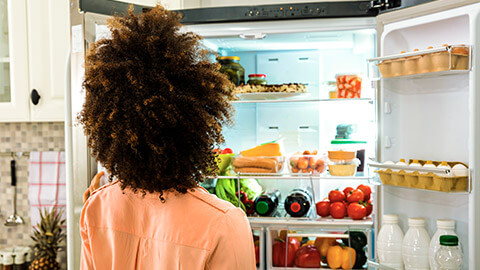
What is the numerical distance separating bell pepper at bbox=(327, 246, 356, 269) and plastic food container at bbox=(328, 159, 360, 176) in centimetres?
31

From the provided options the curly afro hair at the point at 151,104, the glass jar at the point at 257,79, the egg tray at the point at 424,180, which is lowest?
the egg tray at the point at 424,180

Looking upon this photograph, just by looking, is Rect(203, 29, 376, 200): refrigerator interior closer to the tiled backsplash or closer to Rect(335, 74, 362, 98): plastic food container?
Rect(335, 74, 362, 98): plastic food container

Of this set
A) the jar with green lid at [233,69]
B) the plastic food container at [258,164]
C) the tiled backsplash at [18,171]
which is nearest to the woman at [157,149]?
the plastic food container at [258,164]

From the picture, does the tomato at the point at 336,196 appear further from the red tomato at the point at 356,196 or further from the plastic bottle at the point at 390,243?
the plastic bottle at the point at 390,243

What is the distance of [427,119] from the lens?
Result: 1807 millimetres

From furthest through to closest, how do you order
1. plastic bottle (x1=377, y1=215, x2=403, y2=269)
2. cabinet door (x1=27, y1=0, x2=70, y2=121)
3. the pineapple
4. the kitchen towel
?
the kitchen towel < the pineapple < cabinet door (x1=27, y1=0, x2=70, y2=121) < plastic bottle (x1=377, y1=215, x2=403, y2=269)

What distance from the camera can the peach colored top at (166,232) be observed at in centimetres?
84

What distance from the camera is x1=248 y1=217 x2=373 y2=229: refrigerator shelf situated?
193 centimetres

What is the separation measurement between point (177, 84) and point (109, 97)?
0.12 m

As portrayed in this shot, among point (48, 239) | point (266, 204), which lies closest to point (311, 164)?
point (266, 204)

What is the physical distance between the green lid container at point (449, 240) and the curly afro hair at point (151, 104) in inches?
37.8

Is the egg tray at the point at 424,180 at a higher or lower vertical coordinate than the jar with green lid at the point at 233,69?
lower

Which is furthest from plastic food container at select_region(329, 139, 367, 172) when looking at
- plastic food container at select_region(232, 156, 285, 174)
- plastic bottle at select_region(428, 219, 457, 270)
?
plastic bottle at select_region(428, 219, 457, 270)

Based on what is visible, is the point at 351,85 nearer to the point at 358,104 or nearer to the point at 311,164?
the point at 358,104
